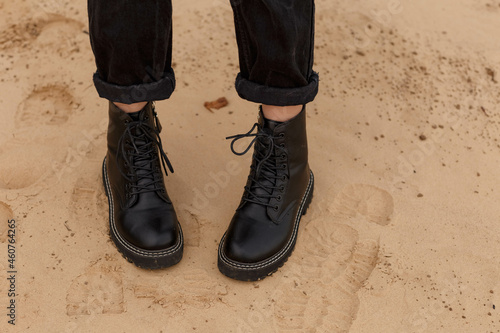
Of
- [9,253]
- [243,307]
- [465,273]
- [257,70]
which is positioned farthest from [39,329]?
[465,273]

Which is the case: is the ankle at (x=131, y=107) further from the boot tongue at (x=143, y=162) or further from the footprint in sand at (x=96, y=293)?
the footprint in sand at (x=96, y=293)

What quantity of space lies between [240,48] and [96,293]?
828mm

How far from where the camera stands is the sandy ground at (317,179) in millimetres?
1401

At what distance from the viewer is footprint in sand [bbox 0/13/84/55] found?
229 centimetres

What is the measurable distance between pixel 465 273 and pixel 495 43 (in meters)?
1.45

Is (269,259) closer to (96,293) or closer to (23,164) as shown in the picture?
(96,293)

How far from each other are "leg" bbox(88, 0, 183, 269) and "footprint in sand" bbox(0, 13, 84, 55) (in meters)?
0.98

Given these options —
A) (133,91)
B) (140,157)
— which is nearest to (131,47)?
(133,91)

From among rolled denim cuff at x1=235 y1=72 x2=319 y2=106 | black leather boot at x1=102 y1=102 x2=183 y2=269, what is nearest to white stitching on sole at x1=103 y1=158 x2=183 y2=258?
black leather boot at x1=102 y1=102 x2=183 y2=269

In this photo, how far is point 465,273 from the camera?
150cm

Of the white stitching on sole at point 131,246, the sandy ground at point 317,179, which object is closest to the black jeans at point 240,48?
the white stitching on sole at point 131,246

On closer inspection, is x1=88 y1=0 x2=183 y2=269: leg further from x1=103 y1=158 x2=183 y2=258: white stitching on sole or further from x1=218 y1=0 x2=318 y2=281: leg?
x1=218 y1=0 x2=318 y2=281: leg

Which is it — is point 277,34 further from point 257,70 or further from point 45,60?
point 45,60

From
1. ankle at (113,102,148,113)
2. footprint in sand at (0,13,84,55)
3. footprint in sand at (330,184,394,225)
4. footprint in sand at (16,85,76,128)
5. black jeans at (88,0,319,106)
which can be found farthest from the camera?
footprint in sand at (0,13,84,55)
